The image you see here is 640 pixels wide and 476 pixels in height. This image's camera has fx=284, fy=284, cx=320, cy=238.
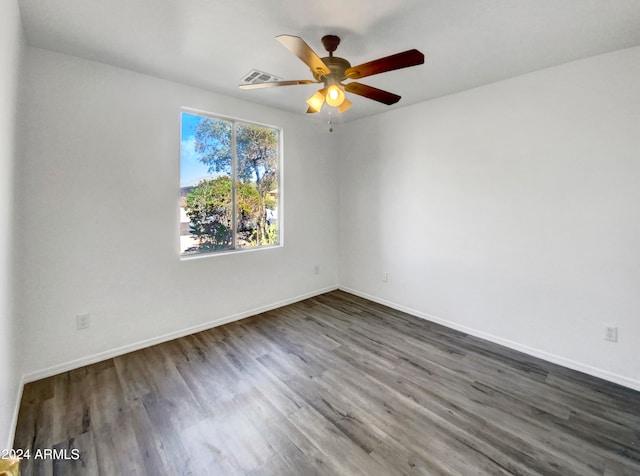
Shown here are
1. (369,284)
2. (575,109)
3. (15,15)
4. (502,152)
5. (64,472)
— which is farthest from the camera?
(369,284)

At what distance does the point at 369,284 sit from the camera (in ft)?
13.4

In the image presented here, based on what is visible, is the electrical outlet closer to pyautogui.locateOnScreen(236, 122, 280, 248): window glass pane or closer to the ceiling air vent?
pyautogui.locateOnScreen(236, 122, 280, 248): window glass pane

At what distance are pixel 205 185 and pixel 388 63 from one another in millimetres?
2226

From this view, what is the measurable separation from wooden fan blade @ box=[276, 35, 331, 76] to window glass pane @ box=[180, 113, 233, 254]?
5.68 feet

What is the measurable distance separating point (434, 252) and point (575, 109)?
176 cm

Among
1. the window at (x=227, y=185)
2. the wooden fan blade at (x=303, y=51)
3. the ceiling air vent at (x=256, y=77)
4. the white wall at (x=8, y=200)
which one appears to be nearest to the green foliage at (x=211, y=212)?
the window at (x=227, y=185)

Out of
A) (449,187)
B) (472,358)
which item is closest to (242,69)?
(449,187)

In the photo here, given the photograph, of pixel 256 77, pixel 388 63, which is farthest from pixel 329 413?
pixel 256 77

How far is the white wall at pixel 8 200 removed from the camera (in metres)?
1.39

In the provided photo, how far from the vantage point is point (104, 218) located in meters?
2.46

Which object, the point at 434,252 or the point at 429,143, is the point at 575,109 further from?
the point at 434,252

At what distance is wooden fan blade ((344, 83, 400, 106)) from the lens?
80.7 inches

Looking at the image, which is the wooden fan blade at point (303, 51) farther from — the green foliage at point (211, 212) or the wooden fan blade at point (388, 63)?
the green foliage at point (211, 212)

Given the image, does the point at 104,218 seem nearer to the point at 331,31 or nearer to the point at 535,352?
the point at 331,31
